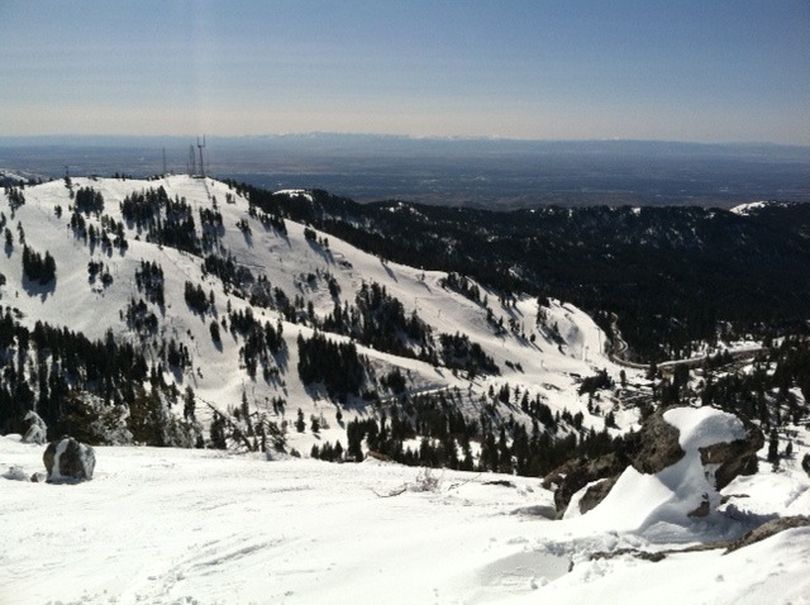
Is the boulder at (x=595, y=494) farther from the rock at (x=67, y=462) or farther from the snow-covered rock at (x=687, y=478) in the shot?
the rock at (x=67, y=462)

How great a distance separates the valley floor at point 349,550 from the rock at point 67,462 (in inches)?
57.2

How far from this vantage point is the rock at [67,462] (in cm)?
3706

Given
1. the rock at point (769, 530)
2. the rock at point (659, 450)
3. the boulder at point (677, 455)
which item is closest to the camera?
the rock at point (769, 530)

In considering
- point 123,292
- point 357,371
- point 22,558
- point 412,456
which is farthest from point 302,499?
point 123,292

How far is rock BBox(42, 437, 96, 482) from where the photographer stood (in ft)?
122

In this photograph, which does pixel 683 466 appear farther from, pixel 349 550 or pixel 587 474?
pixel 349 550

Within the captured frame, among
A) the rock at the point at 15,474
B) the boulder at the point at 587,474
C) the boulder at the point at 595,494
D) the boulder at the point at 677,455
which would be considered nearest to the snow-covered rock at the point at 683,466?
the boulder at the point at 677,455

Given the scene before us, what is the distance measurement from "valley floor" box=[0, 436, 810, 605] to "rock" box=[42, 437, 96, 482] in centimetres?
145

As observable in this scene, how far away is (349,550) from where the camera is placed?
2298 cm

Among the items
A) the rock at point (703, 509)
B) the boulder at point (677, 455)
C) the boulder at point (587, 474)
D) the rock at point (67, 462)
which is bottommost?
the rock at point (67, 462)

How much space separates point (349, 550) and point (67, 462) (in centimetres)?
2506

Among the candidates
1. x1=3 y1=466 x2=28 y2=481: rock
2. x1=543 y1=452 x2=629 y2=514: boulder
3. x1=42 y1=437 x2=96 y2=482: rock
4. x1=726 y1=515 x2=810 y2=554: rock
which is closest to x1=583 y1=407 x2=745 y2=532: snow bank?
x1=726 y1=515 x2=810 y2=554: rock

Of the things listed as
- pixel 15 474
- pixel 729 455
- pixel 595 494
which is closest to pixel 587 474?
pixel 595 494

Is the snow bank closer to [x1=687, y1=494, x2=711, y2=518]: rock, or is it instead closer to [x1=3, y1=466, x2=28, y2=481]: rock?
[x1=687, y1=494, x2=711, y2=518]: rock
